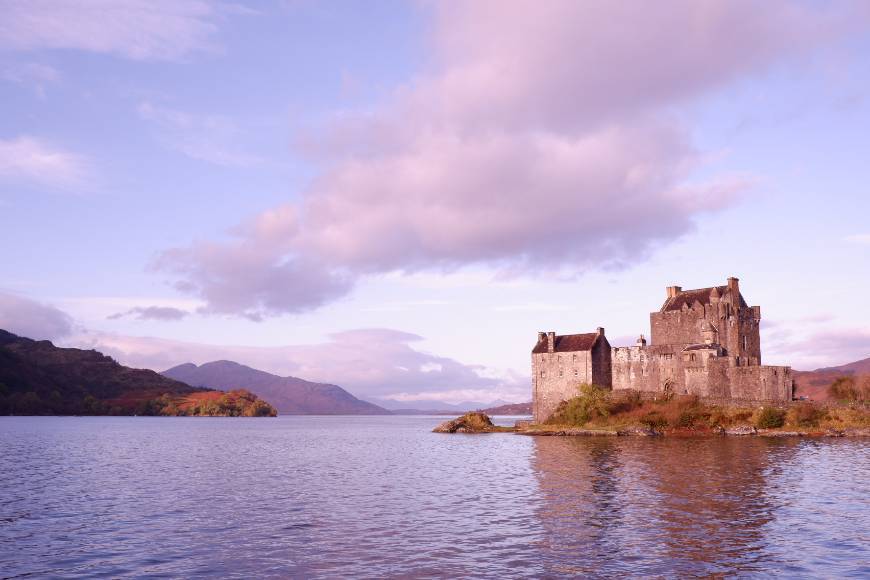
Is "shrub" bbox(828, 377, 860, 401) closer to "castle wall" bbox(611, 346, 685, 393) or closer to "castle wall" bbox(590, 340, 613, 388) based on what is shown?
"castle wall" bbox(611, 346, 685, 393)

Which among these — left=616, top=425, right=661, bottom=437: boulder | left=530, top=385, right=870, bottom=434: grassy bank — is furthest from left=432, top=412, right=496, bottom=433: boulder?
left=616, top=425, right=661, bottom=437: boulder

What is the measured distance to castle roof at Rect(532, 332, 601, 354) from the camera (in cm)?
10488

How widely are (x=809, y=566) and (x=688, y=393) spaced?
77138 millimetres

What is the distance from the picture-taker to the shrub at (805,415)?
88562mm

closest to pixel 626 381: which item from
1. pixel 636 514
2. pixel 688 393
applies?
pixel 688 393

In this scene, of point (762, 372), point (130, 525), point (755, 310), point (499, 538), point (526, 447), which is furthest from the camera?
point (755, 310)

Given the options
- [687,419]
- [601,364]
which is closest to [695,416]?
[687,419]

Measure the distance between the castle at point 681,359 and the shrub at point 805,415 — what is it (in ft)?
7.30

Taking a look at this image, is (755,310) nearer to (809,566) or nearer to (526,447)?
(526,447)

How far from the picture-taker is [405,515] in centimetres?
3528

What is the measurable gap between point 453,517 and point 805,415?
7126 centimetres

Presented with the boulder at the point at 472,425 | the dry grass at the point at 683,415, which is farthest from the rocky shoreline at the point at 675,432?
the boulder at the point at 472,425

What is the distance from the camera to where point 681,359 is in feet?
327

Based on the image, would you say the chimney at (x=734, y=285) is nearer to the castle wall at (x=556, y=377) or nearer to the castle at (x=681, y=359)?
the castle at (x=681, y=359)
